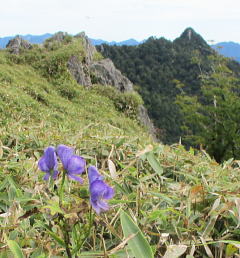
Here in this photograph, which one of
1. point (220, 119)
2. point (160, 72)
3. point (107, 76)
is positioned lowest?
point (220, 119)

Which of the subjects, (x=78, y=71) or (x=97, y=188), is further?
(x=78, y=71)

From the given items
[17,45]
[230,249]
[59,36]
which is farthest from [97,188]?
[59,36]

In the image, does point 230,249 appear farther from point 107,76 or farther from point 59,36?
point 59,36

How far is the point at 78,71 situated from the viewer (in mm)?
14414

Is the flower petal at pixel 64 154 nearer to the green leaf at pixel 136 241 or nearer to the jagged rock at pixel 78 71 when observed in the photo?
the green leaf at pixel 136 241

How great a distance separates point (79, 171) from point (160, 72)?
43604 millimetres

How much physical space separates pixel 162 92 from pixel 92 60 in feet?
80.7

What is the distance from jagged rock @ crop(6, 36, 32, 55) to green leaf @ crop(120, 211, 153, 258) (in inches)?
583

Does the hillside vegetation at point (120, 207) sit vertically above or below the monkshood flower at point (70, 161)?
below

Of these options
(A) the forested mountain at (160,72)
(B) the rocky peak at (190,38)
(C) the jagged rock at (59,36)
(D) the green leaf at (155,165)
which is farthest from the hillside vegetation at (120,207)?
(B) the rocky peak at (190,38)

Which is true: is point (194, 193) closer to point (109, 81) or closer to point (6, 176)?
point (6, 176)

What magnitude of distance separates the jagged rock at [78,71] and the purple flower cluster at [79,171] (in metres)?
13.6

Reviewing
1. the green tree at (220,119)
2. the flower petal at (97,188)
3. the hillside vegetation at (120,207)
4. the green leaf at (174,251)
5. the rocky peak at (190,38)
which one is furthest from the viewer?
the rocky peak at (190,38)

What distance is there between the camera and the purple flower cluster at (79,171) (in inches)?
28.8
